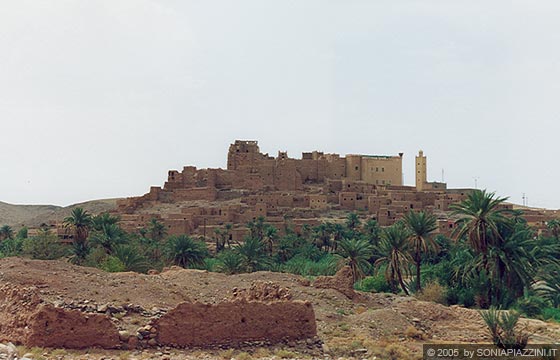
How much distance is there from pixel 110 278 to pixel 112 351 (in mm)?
4097

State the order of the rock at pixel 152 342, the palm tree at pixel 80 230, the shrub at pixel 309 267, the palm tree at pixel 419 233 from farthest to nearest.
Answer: the shrub at pixel 309 267, the palm tree at pixel 80 230, the palm tree at pixel 419 233, the rock at pixel 152 342

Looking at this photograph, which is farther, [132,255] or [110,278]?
[132,255]

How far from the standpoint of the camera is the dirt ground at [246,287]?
14094 millimetres

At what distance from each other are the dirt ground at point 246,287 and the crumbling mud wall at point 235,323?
0.28 m

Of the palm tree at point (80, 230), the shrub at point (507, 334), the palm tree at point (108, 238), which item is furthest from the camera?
the palm tree at point (108, 238)

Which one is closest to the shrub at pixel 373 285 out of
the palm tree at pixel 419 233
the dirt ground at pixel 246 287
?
the palm tree at pixel 419 233

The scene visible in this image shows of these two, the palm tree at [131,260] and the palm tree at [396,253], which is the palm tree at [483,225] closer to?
the palm tree at [396,253]

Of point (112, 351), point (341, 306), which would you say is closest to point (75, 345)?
point (112, 351)

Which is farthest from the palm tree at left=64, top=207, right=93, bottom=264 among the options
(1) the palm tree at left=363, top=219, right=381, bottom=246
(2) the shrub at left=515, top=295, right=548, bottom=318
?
(2) the shrub at left=515, top=295, right=548, bottom=318

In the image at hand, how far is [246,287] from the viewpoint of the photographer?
17.8 m

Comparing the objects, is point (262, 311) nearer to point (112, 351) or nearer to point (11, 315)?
point (112, 351)

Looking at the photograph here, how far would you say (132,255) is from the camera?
27.3 m

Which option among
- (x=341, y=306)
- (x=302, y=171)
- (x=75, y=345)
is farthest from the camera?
(x=302, y=171)

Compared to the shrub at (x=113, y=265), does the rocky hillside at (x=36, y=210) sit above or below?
above
